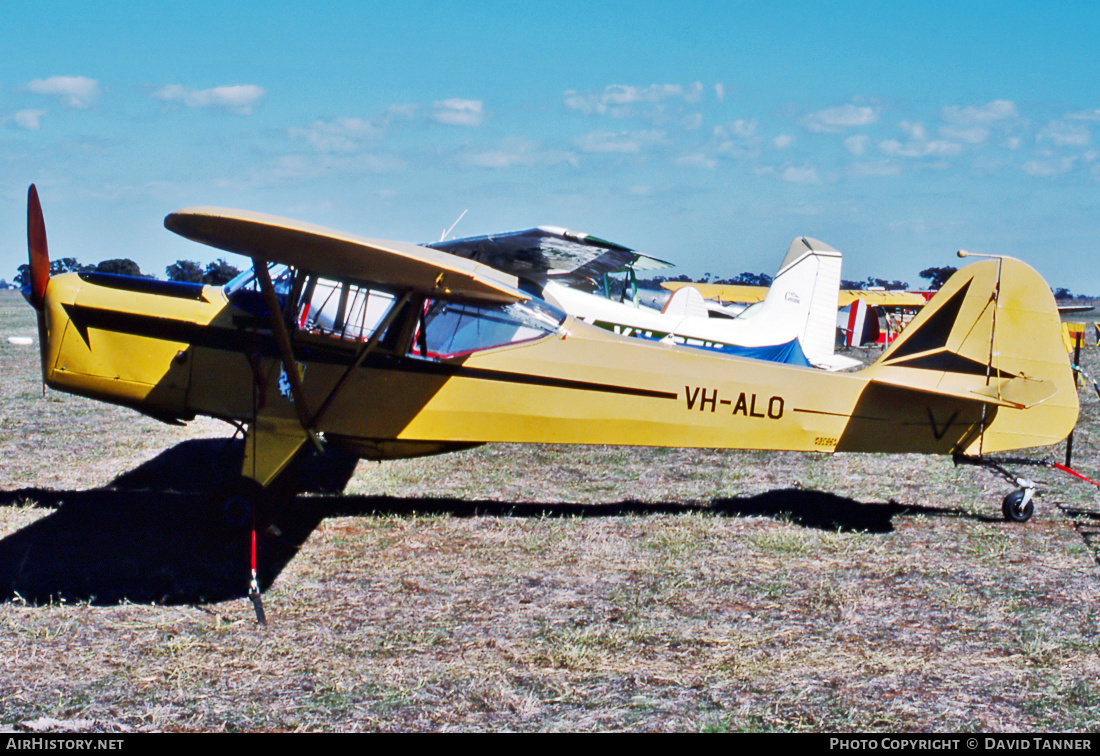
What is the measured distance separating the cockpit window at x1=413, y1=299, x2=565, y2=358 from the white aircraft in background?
9.71 ft

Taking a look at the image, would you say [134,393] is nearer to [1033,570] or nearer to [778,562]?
[778,562]

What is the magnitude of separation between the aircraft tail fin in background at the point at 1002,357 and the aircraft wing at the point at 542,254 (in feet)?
15.8

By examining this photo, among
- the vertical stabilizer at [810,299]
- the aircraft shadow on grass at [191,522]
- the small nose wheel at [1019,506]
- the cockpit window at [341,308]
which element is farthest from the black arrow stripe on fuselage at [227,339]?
the vertical stabilizer at [810,299]

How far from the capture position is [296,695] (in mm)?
3416

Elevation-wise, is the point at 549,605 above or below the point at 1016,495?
below

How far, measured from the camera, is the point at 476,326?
18.9 feet

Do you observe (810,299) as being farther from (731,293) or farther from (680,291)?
(731,293)

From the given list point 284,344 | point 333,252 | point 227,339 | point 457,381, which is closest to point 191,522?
point 227,339

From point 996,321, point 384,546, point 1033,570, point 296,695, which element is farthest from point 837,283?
point 296,695

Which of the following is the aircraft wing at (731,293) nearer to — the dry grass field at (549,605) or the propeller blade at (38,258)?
the dry grass field at (549,605)

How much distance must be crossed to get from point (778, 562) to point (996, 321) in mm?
2397

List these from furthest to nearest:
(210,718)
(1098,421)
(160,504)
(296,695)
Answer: (1098,421)
(160,504)
(296,695)
(210,718)

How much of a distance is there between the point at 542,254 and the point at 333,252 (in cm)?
728

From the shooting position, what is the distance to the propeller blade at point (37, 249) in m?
5.34
